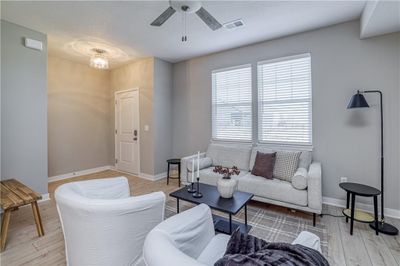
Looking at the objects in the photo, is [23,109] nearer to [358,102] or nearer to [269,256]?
[269,256]

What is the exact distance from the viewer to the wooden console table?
2032 mm

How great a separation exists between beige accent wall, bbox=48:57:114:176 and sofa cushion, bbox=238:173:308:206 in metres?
4.01

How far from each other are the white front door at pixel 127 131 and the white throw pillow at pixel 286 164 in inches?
127

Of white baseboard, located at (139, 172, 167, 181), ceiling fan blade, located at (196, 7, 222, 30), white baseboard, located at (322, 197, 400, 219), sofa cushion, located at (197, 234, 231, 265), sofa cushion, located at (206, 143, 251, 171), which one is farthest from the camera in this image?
white baseboard, located at (139, 172, 167, 181)

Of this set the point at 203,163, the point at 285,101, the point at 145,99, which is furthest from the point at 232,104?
the point at 145,99

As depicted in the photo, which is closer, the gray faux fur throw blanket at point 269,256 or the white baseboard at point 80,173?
the gray faux fur throw blanket at point 269,256

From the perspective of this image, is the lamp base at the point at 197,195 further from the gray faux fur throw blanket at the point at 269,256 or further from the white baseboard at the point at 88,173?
the white baseboard at the point at 88,173

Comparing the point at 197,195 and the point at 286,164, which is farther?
the point at 286,164

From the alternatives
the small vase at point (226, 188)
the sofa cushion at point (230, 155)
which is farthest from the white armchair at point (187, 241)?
the sofa cushion at point (230, 155)

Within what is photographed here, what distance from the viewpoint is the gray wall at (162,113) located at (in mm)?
4613

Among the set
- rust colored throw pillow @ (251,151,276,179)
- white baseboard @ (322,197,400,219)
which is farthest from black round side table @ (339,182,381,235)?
rust colored throw pillow @ (251,151,276,179)

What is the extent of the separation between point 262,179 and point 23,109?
12.5 feet

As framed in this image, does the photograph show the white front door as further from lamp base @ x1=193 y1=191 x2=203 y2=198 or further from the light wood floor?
A: lamp base @ x1=193 y1=191 x2=203 y2=198

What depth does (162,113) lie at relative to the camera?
15.7 ft
